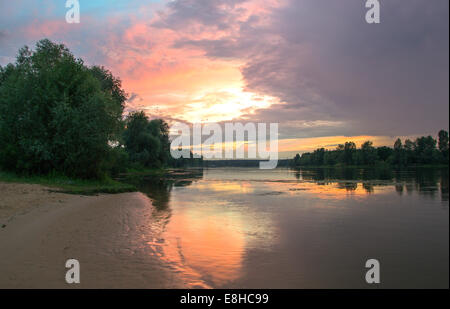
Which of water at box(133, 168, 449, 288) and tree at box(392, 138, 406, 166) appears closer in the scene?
water at box(133, 168, 449, 288)

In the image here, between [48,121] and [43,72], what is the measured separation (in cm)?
556

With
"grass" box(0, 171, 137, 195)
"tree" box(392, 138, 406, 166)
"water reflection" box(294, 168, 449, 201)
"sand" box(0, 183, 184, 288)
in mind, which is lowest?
"water reflection" box(294, 168, 449, 201)

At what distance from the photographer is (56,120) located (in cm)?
3269

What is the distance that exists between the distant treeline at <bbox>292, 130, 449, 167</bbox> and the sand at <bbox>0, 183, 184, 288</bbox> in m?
60.8

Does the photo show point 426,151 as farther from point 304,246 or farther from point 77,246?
point 77,246

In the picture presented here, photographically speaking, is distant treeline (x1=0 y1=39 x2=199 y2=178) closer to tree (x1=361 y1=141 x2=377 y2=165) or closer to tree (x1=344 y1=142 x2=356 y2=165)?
tree (x1=361 y1=141 x2=377 y2=165)

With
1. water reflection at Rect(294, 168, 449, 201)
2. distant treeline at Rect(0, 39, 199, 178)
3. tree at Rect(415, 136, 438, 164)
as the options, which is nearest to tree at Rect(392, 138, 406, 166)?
tree at Rect(415, 136, 438, 164)

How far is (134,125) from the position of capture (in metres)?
86.4

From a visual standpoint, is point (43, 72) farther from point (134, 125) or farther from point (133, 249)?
point (134, 125)

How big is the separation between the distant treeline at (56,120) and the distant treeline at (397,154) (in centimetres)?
5780

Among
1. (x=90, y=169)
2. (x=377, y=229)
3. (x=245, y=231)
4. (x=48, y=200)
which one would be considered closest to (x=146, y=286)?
(x=245, y=231)

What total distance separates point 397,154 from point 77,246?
133298 mm

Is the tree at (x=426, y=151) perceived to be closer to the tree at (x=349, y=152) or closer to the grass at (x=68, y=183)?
the tree at (x=349, y=152)

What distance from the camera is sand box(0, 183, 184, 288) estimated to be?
798cm
